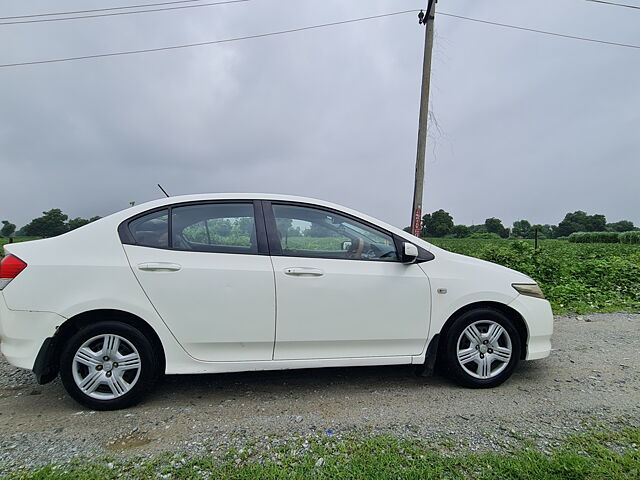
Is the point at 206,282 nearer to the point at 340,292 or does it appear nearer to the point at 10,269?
the point at 340,292

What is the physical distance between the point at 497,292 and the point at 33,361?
3514 millimetres

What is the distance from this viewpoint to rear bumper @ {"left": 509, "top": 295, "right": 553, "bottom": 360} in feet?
10.1

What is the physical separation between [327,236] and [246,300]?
844 millimetres

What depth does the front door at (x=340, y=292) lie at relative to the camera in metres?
2.77

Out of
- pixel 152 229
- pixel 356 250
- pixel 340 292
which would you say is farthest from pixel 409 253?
pixel 152 229

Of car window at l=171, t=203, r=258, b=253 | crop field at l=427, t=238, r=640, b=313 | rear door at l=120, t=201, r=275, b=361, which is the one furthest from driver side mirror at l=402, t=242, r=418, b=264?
crop field at l=427, t=238, r=640, b=313

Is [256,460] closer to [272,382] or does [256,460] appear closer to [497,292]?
[272,382]

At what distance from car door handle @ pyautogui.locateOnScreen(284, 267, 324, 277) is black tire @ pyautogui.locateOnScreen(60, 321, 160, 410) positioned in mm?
1138

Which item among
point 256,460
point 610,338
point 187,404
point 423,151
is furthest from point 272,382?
point 423,151

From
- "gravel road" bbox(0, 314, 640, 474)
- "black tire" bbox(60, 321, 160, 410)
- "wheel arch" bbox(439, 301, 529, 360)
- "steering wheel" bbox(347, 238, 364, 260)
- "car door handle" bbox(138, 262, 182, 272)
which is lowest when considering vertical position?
"gravel road" bbox(0, 314, 640, 474)

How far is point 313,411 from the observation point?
A: 105 inches

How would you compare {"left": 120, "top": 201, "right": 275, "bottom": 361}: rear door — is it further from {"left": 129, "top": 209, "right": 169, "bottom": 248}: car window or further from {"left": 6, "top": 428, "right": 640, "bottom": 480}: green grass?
{"left": 6, "top": 428, "right": 640, "bottom": 480}: green grass

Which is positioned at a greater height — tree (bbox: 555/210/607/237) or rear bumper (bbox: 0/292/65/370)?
tree (bbox: 555/210/607/237)

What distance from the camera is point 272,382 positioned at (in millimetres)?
3160
